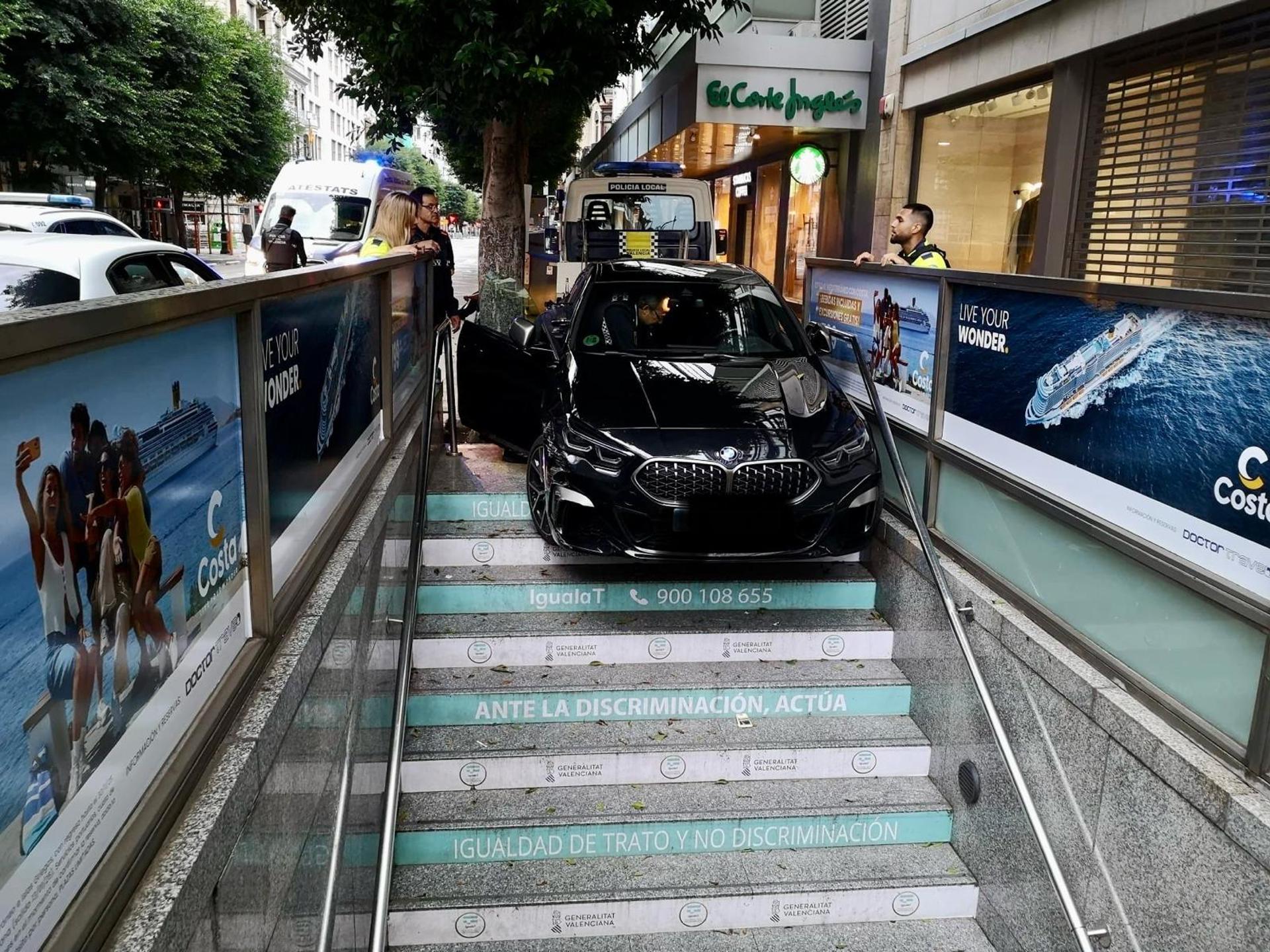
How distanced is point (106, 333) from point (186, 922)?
1.20 metres

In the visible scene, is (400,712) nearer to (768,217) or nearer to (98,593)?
(98,593)

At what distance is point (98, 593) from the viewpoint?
6.53ft

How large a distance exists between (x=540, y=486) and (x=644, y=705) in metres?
1.23

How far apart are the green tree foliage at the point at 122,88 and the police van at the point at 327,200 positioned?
34.4 feet

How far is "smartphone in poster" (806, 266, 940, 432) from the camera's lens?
5348 mm

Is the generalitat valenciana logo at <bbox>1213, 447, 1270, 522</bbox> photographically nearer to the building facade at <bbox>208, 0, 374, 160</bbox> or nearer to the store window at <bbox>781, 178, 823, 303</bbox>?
the store window at <bbox>781, 178, 823, 303</bbox>

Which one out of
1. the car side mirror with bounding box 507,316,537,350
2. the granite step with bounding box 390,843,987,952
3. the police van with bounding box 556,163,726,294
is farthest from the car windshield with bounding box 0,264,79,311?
the police van with bounding box 556,163,726,294

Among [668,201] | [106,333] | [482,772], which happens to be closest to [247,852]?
[106,333]

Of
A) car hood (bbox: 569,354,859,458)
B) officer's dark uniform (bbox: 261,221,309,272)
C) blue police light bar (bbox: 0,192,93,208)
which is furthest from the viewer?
blue police light bar (bbox: 0,192,93,208)

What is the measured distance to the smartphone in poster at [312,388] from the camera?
3.43 m

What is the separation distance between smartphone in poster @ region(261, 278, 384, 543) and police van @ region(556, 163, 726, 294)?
355 inches

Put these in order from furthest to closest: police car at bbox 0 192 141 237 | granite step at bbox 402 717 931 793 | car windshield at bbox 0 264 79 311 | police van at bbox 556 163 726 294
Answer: police van at bbox 556 163 726 294
police car at bbox 0 192 141 237
car windshield at bbox 0 264 79 311
granite step at bbox 402 717 931 793

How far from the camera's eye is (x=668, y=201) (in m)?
14.2

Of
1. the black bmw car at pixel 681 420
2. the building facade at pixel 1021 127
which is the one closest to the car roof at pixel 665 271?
the black bmw car at pixel 681 420
